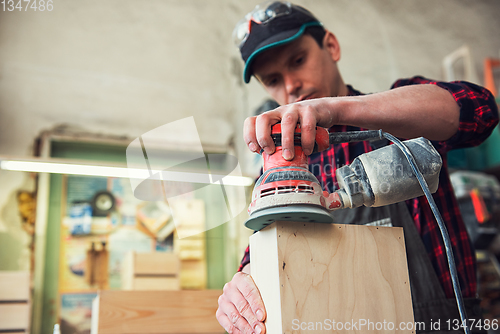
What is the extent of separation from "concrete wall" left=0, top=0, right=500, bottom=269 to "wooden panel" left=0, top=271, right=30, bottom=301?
17.4 inches

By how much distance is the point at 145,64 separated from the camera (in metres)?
3.43

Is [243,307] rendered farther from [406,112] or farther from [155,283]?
[155,283]

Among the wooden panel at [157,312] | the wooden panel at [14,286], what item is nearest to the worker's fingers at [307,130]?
the wooden panel at [157,312]

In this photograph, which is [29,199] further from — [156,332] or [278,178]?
[278,178]

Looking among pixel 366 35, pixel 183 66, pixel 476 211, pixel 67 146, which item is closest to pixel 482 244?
pixel 476 211

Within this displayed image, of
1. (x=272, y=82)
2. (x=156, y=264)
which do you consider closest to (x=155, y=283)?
(x=156, y=264)

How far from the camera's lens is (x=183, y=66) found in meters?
3.55

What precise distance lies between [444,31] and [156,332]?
4.10 metres

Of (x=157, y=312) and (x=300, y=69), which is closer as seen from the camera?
(x=300, y=69)

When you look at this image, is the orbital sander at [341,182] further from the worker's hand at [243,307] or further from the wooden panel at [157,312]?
the wooden panel at [157,312]

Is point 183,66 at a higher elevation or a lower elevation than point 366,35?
lower

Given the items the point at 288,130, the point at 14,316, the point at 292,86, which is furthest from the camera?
the point at 14,316

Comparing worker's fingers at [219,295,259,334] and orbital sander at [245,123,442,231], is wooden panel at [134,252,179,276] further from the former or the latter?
orbital sander at [245,123,442,231]

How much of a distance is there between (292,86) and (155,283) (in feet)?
5.42
